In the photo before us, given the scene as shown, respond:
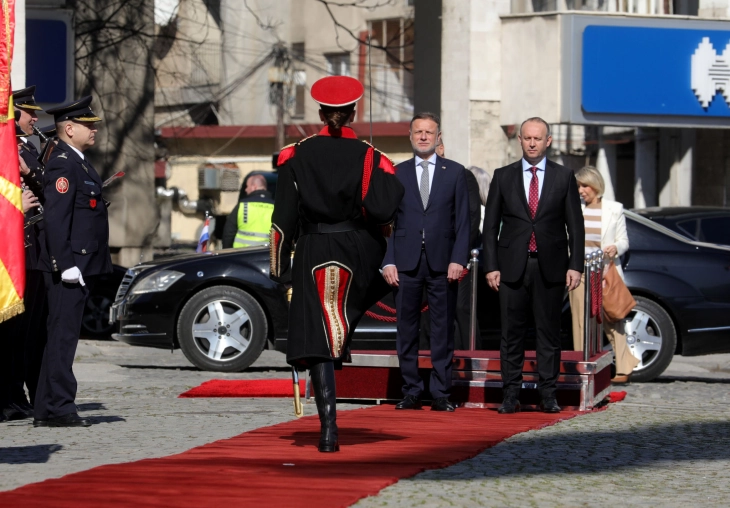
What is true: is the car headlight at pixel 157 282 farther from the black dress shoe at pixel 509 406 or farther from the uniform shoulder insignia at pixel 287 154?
the uniform shoulder insignia at pixel 287 154

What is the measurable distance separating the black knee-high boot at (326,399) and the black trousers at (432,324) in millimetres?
2366

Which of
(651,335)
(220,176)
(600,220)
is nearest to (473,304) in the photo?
(600,220)

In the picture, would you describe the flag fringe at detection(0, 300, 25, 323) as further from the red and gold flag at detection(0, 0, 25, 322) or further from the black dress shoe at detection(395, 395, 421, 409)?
the black dress shoe at detection(395, 395, 421, 409)

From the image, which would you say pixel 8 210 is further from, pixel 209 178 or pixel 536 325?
pixel 209 178

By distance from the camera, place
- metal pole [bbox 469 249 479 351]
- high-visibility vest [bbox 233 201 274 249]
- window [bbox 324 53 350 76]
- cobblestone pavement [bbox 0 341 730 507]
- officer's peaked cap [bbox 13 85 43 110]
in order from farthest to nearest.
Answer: window [bbox 324 53 350 76], high-visibility vest [bbox 233 201 274 249], metal pole [bbox 469 249 479 351], officer's peaked cap [bbox 13 85 43 110], cobblestone pavement [bbox 0 341 730 507]

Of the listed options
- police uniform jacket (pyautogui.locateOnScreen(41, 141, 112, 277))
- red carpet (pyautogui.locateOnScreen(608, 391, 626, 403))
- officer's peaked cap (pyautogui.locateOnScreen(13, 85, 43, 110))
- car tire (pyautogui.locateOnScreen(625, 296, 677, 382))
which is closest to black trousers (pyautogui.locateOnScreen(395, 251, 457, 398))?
red carpet (pyautogui.locateOnScreen(608, 391, 626, 403))

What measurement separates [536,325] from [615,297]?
2.54m

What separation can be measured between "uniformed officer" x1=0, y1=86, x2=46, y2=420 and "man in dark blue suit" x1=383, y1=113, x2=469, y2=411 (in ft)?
7.50

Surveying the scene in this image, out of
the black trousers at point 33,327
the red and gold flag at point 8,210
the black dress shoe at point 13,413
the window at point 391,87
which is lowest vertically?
the black dress shoe at point 13,413

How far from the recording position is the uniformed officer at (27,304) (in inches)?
342

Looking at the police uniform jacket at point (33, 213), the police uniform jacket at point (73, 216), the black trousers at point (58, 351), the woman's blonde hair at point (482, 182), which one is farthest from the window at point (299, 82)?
the black trousers at point (58, 351)

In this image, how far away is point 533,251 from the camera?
9664 millimetres

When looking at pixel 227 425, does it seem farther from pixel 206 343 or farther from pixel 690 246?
pixel 690 246

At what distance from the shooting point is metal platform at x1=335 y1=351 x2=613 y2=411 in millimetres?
9961
